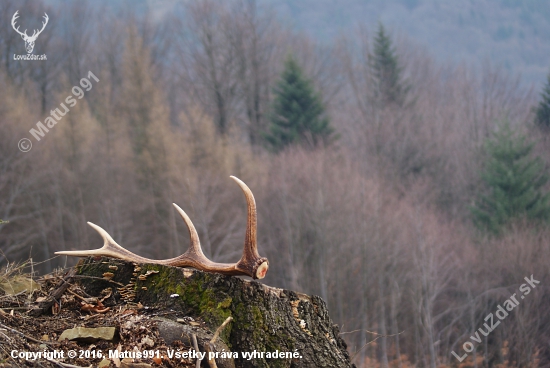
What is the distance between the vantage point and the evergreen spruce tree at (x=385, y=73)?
4366 cm

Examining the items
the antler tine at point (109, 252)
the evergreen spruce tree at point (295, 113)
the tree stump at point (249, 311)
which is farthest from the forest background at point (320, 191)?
the tree stump at point (249, 311)

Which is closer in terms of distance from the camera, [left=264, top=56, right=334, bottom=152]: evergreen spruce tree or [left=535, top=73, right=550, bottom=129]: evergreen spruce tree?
[left=264, top=56, right=334, bottom=152]: evergreen spruce tree

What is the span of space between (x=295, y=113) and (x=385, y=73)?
1077 centimetres

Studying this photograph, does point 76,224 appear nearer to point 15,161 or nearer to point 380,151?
point 15,161

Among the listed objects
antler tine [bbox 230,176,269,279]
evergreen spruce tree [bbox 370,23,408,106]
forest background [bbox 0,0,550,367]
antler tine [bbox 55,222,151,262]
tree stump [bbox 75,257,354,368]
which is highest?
evergreen spruce tree [bbox 370,23,408,106]

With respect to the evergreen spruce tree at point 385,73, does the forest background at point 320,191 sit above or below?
below

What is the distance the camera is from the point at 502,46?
257ft

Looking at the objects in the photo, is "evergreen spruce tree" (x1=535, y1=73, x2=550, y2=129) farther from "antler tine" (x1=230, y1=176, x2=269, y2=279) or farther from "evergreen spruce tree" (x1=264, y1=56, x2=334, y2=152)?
"antler tine" (x1=230, y1=176, x2=269, y2=279)

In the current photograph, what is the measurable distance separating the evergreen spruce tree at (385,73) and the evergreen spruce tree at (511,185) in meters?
14.0

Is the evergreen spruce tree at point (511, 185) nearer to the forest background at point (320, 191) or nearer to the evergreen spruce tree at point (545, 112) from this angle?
the forest background at point (320, 191)

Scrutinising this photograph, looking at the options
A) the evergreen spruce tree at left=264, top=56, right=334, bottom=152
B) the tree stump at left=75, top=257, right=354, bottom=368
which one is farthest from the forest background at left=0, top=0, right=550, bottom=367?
the tree stump at left=75, top=257, right=354, bottom=368

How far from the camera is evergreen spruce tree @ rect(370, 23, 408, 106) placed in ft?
143

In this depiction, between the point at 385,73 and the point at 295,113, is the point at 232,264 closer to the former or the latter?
the point at 295,113

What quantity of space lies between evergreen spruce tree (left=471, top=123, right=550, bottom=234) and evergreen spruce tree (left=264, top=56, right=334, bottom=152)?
9285 millimetres
